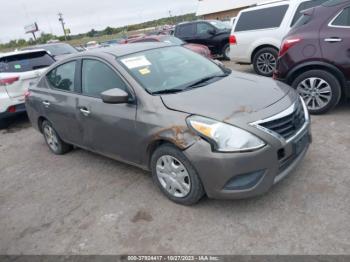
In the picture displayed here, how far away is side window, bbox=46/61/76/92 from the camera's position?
434 cm

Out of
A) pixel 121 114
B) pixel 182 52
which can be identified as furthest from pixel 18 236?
pixel 182 52

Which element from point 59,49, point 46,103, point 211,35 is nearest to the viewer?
point 46,103

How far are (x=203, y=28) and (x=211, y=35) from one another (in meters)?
0.61

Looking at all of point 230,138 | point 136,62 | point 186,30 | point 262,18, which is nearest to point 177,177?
point 230,138

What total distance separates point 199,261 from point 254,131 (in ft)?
3.89

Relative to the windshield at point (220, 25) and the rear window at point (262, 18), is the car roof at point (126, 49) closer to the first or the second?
the rear window at point (262, 18)

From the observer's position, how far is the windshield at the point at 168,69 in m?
3.51

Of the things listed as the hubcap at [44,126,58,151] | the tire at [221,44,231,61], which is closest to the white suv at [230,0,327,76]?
the tire at [221,44,231,61]

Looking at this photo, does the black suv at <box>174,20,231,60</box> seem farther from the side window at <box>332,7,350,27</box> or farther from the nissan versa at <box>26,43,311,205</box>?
the nissan versa at <box>26,43,311,205</box>

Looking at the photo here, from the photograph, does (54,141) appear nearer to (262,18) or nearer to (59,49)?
(262,18)

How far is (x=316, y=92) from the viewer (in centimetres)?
498

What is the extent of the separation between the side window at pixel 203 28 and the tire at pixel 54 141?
8972mm

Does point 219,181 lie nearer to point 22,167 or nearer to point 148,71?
point 148,71

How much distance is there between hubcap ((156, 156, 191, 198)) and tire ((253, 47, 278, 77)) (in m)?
5.62
